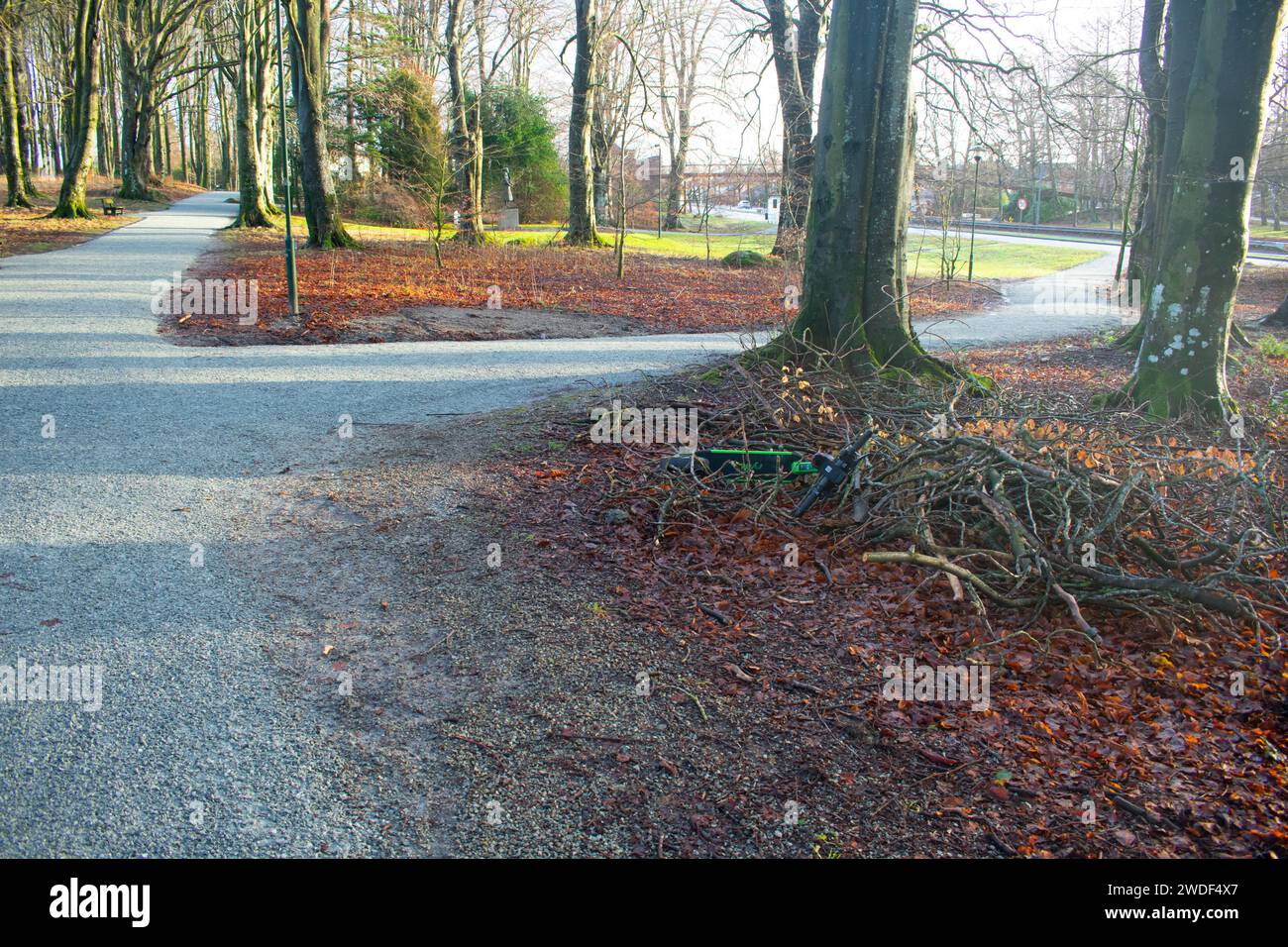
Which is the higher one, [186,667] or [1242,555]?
[1242,555]

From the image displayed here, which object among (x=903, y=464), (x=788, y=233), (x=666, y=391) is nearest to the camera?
(x=903, y=464)

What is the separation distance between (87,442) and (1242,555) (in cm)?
769

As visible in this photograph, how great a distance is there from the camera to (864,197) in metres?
8.70

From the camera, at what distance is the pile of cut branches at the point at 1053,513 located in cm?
463

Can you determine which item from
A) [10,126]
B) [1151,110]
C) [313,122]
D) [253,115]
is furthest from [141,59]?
[1151,110]

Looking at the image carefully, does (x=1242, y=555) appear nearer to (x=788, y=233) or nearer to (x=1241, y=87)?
(x=1241, y=87)

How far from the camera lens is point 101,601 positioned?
4.63 metres

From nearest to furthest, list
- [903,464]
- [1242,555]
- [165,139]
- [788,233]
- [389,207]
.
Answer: [1242,555]
[903,464]
[788,233]
[389,207]
[165,139]

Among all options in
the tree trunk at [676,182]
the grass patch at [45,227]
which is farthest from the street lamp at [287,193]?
the tree trunk at [676,182]

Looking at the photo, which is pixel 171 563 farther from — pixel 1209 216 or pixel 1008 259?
pixel 1008 259

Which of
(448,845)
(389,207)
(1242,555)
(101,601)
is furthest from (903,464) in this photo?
(389,207)

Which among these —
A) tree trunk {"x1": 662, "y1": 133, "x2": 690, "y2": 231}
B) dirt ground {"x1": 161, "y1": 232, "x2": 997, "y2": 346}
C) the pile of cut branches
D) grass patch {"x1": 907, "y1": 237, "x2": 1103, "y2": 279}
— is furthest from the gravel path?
tree trunk {"x1": 662, "y1": 133, "x2": 690, "y2": 231}

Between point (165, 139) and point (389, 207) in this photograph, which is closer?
point (389, 207)

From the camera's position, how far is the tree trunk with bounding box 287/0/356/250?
20516 mm
